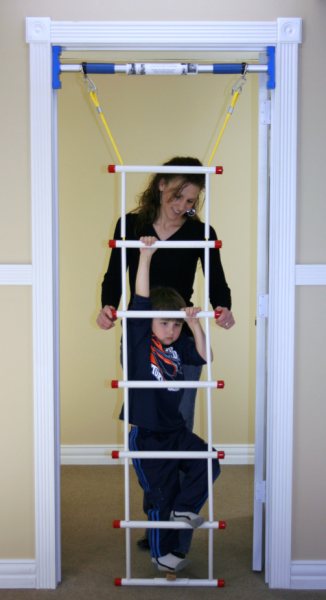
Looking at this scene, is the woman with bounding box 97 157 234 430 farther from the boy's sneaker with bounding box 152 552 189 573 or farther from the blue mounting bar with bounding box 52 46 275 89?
the boy's sneaker with bounding box 152 552 189 573

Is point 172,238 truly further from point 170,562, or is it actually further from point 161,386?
point 170,562

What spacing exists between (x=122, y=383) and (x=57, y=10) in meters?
1.40

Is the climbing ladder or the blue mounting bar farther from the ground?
the blue mounting bar

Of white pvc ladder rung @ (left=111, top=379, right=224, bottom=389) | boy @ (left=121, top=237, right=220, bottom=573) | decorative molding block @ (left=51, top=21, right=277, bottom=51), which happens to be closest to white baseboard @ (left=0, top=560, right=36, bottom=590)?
boy @ (left=121, top=237, right=220, bottom=573)

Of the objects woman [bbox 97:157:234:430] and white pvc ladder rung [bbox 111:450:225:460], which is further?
woman [bbox 97:157:234:430]

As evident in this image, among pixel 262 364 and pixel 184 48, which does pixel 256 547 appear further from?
pixel 184 48

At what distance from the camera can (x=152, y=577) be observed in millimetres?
3352

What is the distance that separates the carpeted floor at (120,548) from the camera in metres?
3.19

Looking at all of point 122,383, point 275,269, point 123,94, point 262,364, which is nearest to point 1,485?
point 122,383

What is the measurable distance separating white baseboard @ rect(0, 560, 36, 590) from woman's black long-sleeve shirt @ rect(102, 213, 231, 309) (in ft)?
3.56

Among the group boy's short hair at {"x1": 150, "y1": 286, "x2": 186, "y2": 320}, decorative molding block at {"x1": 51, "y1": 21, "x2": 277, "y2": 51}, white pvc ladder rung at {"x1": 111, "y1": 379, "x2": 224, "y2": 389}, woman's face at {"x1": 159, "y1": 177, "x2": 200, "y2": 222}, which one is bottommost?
white pvc ladder rung at {"x1": 111, "y1": 379, "x2": 224, "y2": 389}

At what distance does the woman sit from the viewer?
3436 mm

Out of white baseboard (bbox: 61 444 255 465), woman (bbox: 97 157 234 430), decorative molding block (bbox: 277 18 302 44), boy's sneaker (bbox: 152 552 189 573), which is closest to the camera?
decorative molding block (bbox: 277 18 302 44)

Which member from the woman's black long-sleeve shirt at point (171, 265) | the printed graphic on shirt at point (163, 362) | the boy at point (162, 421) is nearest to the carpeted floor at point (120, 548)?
the boy at point (162, 421)
